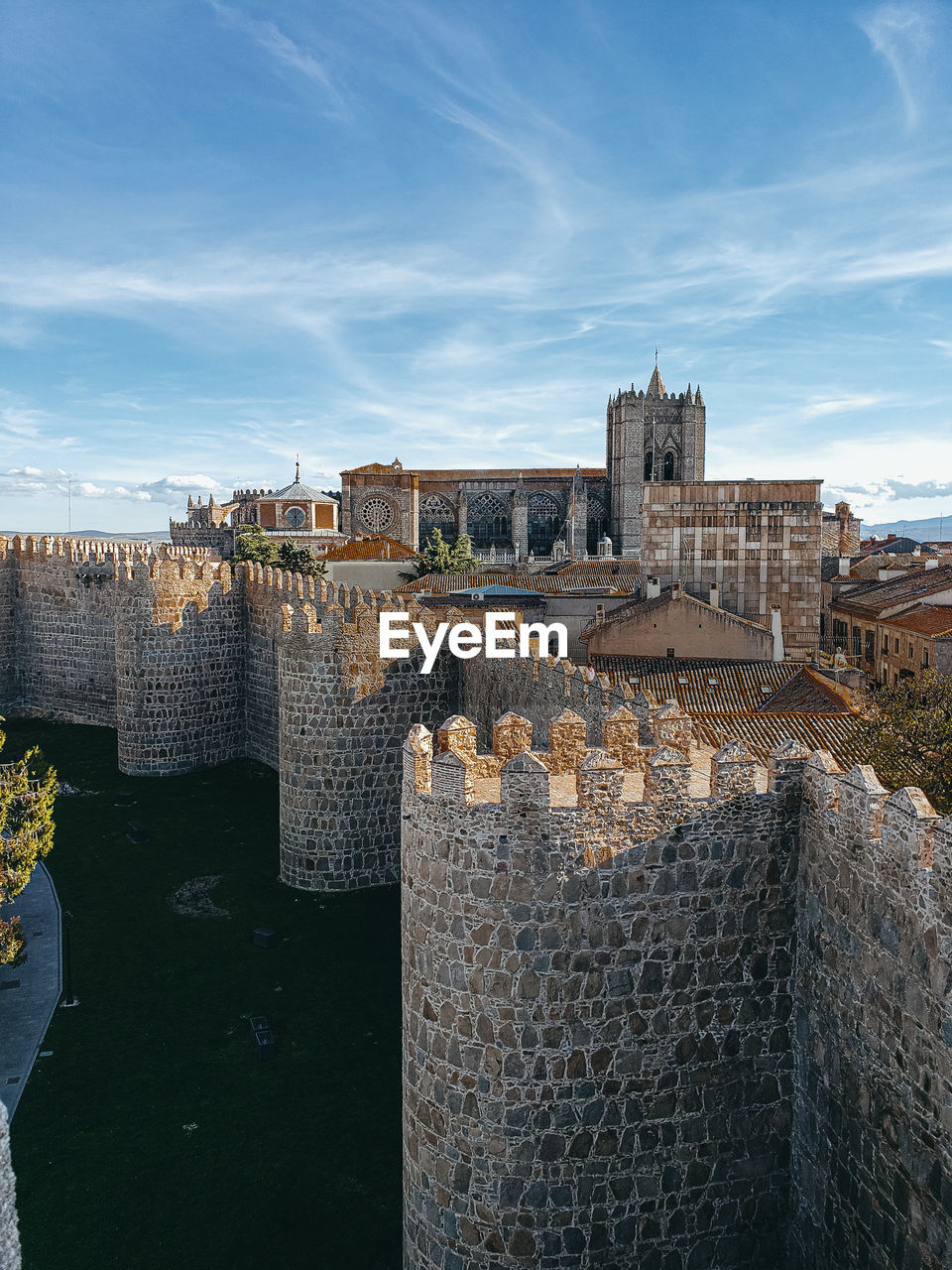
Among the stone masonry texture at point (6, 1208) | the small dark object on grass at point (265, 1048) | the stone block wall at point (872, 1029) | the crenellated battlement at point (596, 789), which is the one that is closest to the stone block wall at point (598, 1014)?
the crenellated battlement at point (596, 789)

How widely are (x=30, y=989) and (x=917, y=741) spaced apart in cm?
1170

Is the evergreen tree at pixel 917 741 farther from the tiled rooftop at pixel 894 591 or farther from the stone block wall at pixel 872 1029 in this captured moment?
the tiled rooftop at pixel 894 591

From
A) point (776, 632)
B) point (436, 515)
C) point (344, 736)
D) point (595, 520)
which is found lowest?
point (344, 736)

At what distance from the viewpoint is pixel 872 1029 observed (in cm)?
635

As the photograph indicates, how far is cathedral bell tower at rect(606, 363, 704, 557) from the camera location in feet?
266

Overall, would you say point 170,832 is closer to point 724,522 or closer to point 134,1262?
point 134,1262

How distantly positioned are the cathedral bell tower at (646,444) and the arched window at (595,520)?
0.97 metres

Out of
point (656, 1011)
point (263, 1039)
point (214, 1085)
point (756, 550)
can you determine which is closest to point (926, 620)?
point (756, 550)

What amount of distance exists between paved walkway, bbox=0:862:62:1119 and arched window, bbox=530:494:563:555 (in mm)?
70569

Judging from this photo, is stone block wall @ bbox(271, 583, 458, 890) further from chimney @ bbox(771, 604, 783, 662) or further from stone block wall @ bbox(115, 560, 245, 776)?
chimney @ bbox(771, 604, 783, 662)

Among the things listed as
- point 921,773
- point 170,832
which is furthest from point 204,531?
point 921,773

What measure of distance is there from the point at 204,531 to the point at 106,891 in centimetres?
5035

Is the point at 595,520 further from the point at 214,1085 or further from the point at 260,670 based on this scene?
the point at 214,1085

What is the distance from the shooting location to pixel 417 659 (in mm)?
14922
